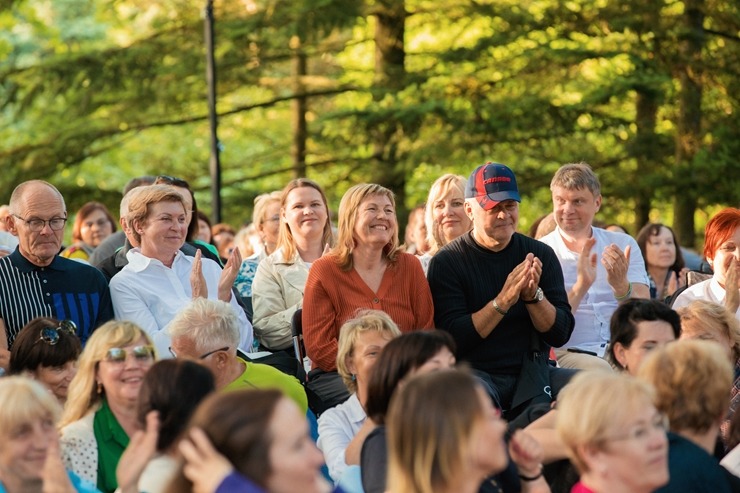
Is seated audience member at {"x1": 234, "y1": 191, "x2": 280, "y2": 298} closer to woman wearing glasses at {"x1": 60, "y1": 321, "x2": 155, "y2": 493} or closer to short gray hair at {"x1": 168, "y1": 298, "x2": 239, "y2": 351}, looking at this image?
short gray hair at {"x1": 168, "y1": 298, "x2": 239, "y2": 351}

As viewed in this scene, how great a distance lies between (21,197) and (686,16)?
10170mm

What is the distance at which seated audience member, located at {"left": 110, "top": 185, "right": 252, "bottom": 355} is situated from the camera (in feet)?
21.5

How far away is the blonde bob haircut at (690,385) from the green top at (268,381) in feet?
6.29

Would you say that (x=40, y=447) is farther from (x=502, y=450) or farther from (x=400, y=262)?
(x=400, y=262)

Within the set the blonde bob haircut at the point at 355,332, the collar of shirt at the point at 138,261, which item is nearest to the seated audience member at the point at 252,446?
the blonde bob haircut at the point at 355,332

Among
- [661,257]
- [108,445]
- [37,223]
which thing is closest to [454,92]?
[661,257]

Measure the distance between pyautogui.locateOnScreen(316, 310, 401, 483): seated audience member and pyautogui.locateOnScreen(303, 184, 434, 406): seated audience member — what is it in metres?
0.83

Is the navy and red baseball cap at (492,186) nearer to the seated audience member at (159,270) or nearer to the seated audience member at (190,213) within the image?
the seated audience member at (159,270)

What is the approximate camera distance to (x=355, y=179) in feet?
58.5

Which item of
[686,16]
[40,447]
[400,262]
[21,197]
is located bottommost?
[40,447]

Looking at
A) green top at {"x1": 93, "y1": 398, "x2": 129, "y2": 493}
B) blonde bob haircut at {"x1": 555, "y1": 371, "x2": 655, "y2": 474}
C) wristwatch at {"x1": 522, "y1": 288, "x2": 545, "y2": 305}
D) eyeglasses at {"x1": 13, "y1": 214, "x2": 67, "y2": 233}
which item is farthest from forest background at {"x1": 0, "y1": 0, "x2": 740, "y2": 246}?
blonde bob haircut at {"x1": 555, "y1": 371, "x2": 655, "y2": 474}

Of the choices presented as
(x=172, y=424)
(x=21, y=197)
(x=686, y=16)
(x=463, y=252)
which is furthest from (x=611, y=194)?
(x=172, y=424)

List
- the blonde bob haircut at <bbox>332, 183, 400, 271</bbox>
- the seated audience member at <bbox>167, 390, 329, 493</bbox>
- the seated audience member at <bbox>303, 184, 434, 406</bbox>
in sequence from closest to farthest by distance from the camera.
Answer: the seated audience member at <bbox>167, 390, 329, 493</bbox> → the seated audience member at <bbox>303, 184, 434, 406</bbox> → the blonde bob haircut at <bbox>332, 183, 400, 271</bbox>

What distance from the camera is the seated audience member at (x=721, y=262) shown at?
7206 millimetres
